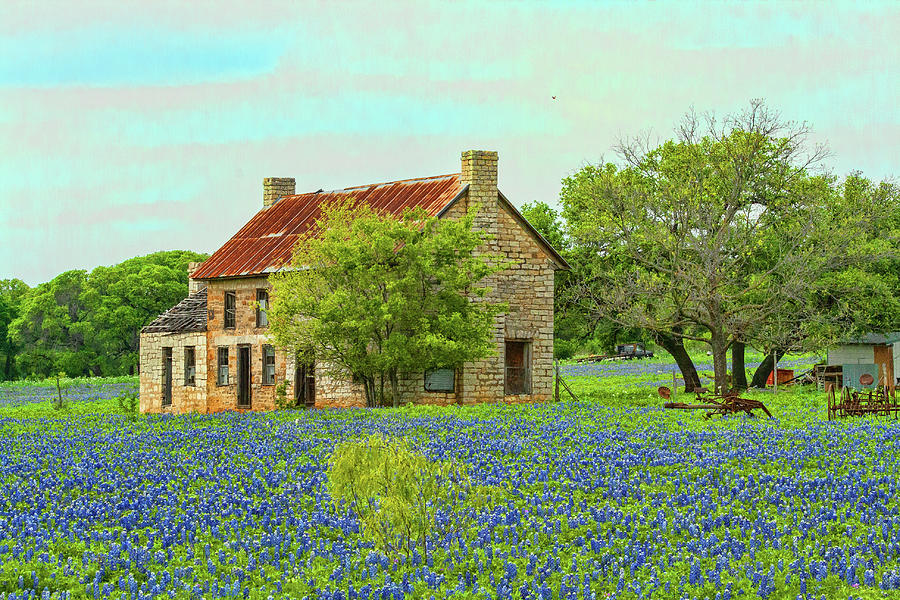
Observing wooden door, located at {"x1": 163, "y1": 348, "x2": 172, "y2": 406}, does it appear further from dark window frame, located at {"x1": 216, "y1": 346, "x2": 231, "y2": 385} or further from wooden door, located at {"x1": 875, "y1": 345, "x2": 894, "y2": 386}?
wooden door, located at {"x1": 875, "y1": 345, "x2": 894, "y2": 386}

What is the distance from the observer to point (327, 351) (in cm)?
3128

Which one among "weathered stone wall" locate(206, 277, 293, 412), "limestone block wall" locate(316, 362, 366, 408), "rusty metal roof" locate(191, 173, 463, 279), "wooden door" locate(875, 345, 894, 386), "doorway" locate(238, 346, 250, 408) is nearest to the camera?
"limestone block wall" locate(316, 362, 366, 408)

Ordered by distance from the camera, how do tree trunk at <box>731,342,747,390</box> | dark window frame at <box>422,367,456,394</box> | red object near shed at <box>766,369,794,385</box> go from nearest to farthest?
dark window frame at <box>422,367,456,394</box>, tree trunk at <box>731,342,747,390</box>, red object near shed at <box>766,369,794,385</box>

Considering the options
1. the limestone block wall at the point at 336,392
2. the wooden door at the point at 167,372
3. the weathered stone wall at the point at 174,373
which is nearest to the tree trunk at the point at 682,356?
the limestone block wall at the point at 336,392

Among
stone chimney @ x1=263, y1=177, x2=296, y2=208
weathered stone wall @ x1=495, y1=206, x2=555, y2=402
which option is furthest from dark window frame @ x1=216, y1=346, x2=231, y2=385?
weathered stone wall @ x1=495, y1=206, x2=555, y2=402

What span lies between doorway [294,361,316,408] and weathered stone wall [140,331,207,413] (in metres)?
5.03

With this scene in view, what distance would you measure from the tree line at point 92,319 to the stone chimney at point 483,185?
4654 centimetres

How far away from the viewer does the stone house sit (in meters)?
34.0

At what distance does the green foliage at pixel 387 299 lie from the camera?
1190 inches

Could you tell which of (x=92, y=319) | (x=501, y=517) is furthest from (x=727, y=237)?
(x=92, y=319)

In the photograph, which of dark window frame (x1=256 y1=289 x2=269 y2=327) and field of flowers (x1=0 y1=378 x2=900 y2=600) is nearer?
field of flowers (x1=0 y1=378 x2=900 y2=600)

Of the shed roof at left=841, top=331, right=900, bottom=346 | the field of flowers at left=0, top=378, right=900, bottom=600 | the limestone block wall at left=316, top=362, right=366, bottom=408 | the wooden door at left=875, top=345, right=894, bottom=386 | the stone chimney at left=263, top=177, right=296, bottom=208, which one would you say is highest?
the stone chimney at left=263, top=177, right=296, bottom=208

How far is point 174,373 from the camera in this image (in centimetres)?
4119

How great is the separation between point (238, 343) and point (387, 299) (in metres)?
8.53
